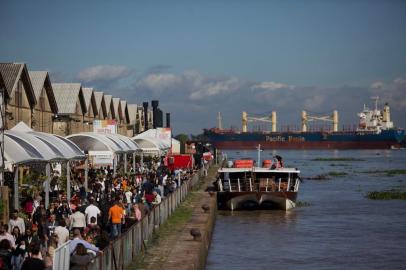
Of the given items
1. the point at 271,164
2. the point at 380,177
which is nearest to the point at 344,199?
the point at 271,164

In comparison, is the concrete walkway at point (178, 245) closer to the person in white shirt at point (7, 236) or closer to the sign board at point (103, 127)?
the person in white shirt at point (7, 236)

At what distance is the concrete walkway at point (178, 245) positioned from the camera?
18.7m

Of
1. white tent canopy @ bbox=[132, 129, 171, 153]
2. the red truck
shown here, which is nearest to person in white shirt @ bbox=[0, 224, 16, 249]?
white tent canopy @ bbox=[132, 129, 171, 153]

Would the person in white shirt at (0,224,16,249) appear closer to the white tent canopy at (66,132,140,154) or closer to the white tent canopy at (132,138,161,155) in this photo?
the white tent canopy at (66,132,140,154)

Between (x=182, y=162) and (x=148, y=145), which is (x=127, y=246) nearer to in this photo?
(x=148, y=145)

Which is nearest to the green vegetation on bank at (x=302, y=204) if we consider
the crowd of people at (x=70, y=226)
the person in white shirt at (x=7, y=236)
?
the crowd of people at (x=70, y=226)

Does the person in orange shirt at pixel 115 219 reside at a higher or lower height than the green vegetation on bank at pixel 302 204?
higher

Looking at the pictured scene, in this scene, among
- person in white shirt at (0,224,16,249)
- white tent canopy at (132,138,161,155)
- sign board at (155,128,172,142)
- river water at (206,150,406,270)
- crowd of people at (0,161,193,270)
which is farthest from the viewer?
sign board at (155,128,172,142)

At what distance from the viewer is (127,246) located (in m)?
17.3

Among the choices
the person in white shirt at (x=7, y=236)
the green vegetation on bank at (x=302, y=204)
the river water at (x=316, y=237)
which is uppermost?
the person in white shirt at (x=7, y=236)

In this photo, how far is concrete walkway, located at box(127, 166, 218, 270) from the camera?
18.7 m

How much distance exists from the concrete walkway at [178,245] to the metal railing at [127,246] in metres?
0.26

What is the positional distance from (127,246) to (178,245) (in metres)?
4.69

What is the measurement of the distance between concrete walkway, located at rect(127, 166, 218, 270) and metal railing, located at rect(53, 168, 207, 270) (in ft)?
0.85
